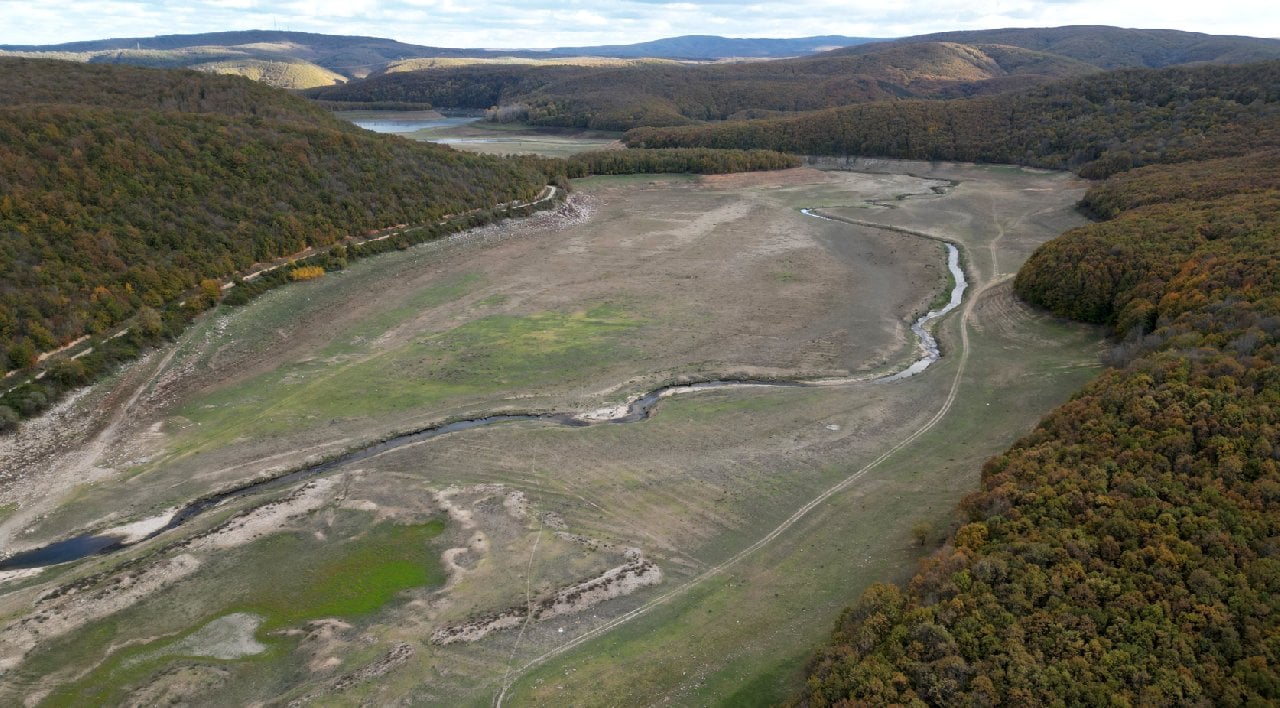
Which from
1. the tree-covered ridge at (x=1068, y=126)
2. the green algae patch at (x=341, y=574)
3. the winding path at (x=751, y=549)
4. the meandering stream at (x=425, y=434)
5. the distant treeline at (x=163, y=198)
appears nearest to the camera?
the winding path at (x=751, y=549)

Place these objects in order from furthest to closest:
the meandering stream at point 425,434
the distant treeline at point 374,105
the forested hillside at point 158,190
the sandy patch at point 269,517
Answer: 1. the distant treeline at point 374,105
2. the forested hillside at point 158,190
3. the sandy patch at point 269,517
4. the meandering stream at point 425,434

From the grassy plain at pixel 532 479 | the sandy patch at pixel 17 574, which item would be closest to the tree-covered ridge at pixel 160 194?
the grassy plain at pixel 532 479

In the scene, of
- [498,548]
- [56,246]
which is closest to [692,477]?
[498,548]

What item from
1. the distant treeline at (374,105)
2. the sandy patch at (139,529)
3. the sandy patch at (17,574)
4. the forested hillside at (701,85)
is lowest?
the sandy patch at (17,574)

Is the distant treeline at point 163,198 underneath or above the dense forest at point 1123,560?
above

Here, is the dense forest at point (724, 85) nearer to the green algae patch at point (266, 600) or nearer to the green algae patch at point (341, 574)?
the green algae patch at point (341, 574)

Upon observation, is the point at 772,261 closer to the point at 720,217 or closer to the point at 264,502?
the point at 720,217

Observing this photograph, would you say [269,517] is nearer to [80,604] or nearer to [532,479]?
[80,604]
